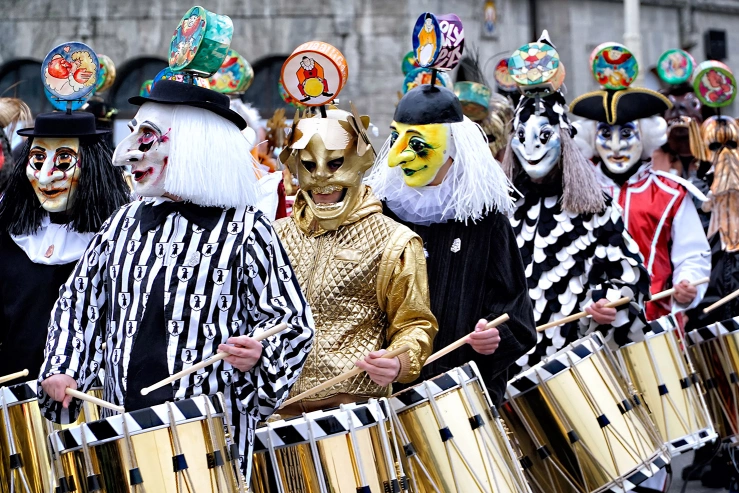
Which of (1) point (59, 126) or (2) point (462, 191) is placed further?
(1) point (59, 126)

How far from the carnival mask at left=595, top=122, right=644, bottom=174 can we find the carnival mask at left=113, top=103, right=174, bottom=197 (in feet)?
12.5

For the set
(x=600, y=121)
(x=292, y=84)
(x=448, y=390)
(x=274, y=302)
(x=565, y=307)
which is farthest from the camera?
(x=600, y=121)

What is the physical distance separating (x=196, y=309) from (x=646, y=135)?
413 cm

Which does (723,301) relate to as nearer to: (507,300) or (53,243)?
(507,300)

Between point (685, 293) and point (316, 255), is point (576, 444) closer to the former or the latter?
point (316, 255)

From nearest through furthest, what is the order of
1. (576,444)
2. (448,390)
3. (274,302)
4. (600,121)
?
(274,302) < (448,390) < (576,444) < (600,121)

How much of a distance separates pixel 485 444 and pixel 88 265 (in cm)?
147

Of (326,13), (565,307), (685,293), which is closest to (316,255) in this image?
(565,307)

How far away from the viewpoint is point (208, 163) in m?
3.73

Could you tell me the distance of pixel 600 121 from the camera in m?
7.13

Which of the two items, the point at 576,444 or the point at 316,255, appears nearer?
the point at 316,255

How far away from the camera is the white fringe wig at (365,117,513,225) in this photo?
16.2 ft

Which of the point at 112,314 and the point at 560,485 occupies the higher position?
the point at 112,314

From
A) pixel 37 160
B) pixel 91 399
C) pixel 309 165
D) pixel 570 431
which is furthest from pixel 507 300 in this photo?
pixel 37 160
